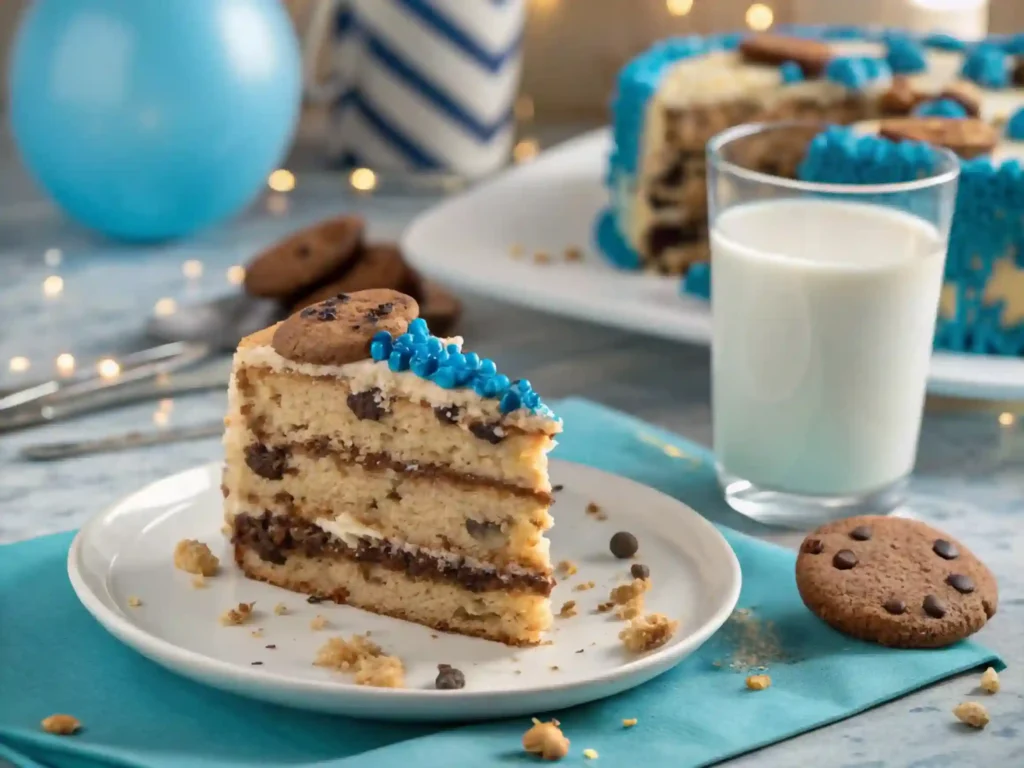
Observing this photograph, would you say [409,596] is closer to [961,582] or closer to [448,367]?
[448,367]

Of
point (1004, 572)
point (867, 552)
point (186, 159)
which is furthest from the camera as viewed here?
point (186, 159)

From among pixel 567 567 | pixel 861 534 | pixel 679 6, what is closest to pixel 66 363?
pixel 567 567

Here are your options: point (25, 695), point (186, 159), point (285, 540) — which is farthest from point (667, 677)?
point (186, 159)

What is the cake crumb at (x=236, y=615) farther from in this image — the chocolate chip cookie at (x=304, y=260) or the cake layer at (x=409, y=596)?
the chocolate chip cookie at (x=304, y=260)

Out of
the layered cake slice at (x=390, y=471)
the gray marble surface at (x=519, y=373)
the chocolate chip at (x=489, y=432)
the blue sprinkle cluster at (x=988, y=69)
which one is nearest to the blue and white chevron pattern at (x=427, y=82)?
the gray marble surface at (x=519, y=373)

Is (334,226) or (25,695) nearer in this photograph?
(25,695)

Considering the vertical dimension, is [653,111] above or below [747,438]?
above

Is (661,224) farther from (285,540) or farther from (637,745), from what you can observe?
(637,745)

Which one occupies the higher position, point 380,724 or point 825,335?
point 825,335
